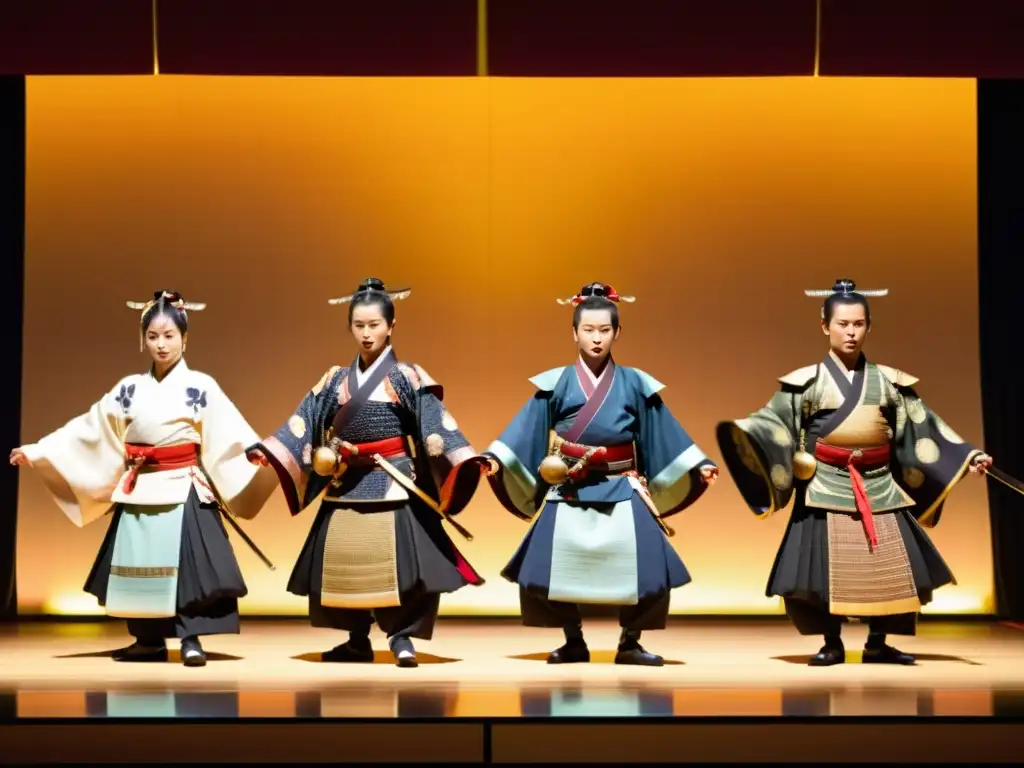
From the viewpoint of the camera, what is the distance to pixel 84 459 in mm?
5648

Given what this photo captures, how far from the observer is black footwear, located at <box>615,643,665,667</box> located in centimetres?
533

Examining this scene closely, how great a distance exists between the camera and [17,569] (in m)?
6.81

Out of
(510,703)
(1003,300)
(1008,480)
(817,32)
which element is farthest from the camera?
(1003,300)

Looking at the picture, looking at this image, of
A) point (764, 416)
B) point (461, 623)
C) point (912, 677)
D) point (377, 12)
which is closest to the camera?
point (912, 677)

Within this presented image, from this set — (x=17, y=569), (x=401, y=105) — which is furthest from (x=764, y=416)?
(x=17, y=569)

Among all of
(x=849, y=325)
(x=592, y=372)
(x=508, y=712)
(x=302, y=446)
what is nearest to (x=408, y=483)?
(x=302, y=446)

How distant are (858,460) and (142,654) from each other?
278cm

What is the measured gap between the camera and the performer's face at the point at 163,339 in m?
5.49

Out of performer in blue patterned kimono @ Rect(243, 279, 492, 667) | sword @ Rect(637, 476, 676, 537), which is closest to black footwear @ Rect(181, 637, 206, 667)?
performer in blue patterned kimono @ Rect(243, 279, 492, 667)

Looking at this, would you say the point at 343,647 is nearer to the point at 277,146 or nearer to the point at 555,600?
the point at 555,600

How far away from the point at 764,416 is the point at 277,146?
9.09ft

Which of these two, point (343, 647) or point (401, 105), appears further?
point (401, 105)

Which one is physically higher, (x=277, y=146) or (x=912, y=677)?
(x=277, y=146)

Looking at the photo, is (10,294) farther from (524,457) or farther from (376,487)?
(524,457)
